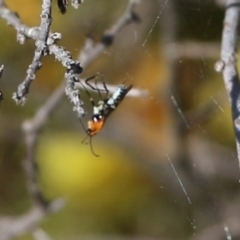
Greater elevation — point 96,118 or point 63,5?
point 63,5

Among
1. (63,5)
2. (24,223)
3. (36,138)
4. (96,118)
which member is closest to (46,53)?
(63,5)

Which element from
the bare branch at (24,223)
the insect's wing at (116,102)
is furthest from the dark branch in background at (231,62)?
the bare branch at (24,223)

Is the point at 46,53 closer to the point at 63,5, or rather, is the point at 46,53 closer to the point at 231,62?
the point at 63,5

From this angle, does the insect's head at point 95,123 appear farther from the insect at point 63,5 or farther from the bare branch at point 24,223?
the bare branch at point 24,223

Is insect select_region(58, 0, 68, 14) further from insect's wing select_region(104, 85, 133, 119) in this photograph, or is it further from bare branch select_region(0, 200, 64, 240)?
bare branch select_region(0, 200, 64, 240)

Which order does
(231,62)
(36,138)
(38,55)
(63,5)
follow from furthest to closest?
(36,138) → (231,62) → (63,5) → (38,55)

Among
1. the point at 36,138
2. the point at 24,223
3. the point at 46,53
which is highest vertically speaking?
the point at 46,53

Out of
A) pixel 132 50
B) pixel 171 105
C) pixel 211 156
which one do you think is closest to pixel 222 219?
pixel 211 156

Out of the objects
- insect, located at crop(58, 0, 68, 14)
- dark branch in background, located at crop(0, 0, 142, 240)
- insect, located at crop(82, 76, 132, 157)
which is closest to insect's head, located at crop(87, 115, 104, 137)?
insect, located at crop(82, 76, 132, 157)

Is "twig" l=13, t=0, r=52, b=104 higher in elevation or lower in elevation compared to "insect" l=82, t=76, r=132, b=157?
higher

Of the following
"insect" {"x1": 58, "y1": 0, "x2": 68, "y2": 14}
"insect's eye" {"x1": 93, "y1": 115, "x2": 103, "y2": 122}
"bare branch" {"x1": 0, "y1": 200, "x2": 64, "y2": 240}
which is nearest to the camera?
"insect" {"x1": 58, "y1": 0, "x2": 68, "y2": 14}
